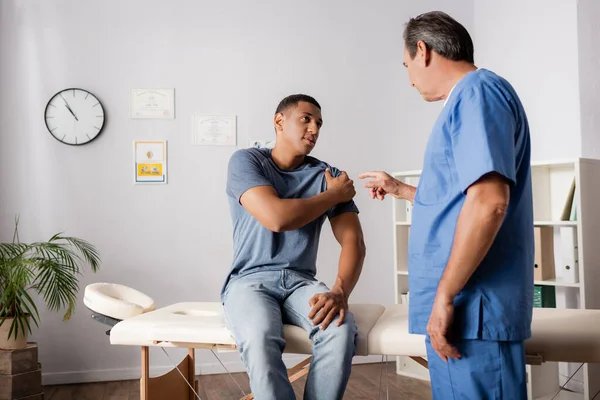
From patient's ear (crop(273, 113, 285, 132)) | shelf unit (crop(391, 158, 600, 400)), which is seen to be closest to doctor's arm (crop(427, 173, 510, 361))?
patient's ear (crop(273, 113, 285, 132))

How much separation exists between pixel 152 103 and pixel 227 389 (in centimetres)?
167

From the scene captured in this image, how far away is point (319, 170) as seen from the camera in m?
2.06

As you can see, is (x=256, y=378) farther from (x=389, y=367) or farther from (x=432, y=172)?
(x=389, y=367)

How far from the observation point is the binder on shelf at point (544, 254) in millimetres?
2904

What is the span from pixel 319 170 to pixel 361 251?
1.02 ft

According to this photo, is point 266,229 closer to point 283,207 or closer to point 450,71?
point 283,207

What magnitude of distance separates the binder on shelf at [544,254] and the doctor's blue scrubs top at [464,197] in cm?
173

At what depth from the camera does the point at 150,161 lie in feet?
11.4

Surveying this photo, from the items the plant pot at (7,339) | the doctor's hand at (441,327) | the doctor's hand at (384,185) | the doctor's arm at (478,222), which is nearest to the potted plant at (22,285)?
the plant pot at (7,339)

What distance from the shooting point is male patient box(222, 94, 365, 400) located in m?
1.61

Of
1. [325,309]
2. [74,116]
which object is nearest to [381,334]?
[325,309]

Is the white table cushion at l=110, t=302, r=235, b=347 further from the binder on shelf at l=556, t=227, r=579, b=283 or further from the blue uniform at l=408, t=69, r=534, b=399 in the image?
the binder on shelf at l=556, t=227, r=579, b=283

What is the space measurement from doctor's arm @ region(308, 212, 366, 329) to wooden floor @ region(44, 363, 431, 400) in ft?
3.84

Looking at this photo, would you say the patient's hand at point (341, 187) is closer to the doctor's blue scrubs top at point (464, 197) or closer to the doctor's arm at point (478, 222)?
the doctor's blue scrubs top at point (464, 197)
